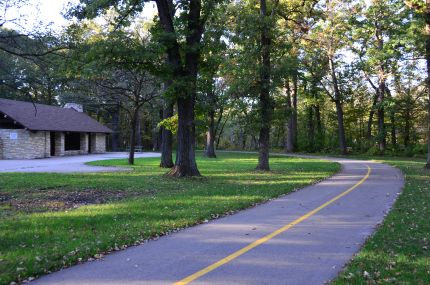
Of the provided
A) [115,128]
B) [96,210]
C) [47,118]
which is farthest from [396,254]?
[115,128]

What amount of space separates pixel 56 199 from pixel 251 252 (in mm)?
7853

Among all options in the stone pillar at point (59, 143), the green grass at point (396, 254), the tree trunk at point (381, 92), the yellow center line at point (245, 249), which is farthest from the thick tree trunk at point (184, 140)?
the tree trunk at point (381, 92)

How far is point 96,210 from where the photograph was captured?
1062 cm

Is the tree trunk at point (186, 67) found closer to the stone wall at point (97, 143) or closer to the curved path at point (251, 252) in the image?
the curved path at point (251, 252)

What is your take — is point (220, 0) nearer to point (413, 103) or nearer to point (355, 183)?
point (355, 183)

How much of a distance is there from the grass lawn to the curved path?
0.42 m

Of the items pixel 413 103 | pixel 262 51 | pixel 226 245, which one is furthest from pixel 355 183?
pixel 413 103

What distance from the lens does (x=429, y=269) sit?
593 cm

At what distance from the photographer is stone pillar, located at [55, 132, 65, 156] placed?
42.5m

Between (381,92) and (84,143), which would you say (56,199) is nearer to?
(84,143)

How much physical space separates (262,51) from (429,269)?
18.3m

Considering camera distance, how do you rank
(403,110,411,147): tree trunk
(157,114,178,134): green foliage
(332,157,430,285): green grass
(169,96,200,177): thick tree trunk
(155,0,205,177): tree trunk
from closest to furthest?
(332,157,430,285): green grass, (155,0,205,177): tree trunk, (169,96,200,177): thick tree trunk, (157,114,178,134): green foliage, (403,110,411,147): tree trunk

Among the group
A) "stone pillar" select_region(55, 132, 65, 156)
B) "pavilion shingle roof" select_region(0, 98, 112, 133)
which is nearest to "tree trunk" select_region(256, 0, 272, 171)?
"pavilion shingle roof" select_region(0, 98, 112, 133)

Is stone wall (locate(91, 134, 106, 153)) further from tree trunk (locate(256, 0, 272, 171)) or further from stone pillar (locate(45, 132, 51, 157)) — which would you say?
tree trunk (locate(256, 0, 272, 171))
